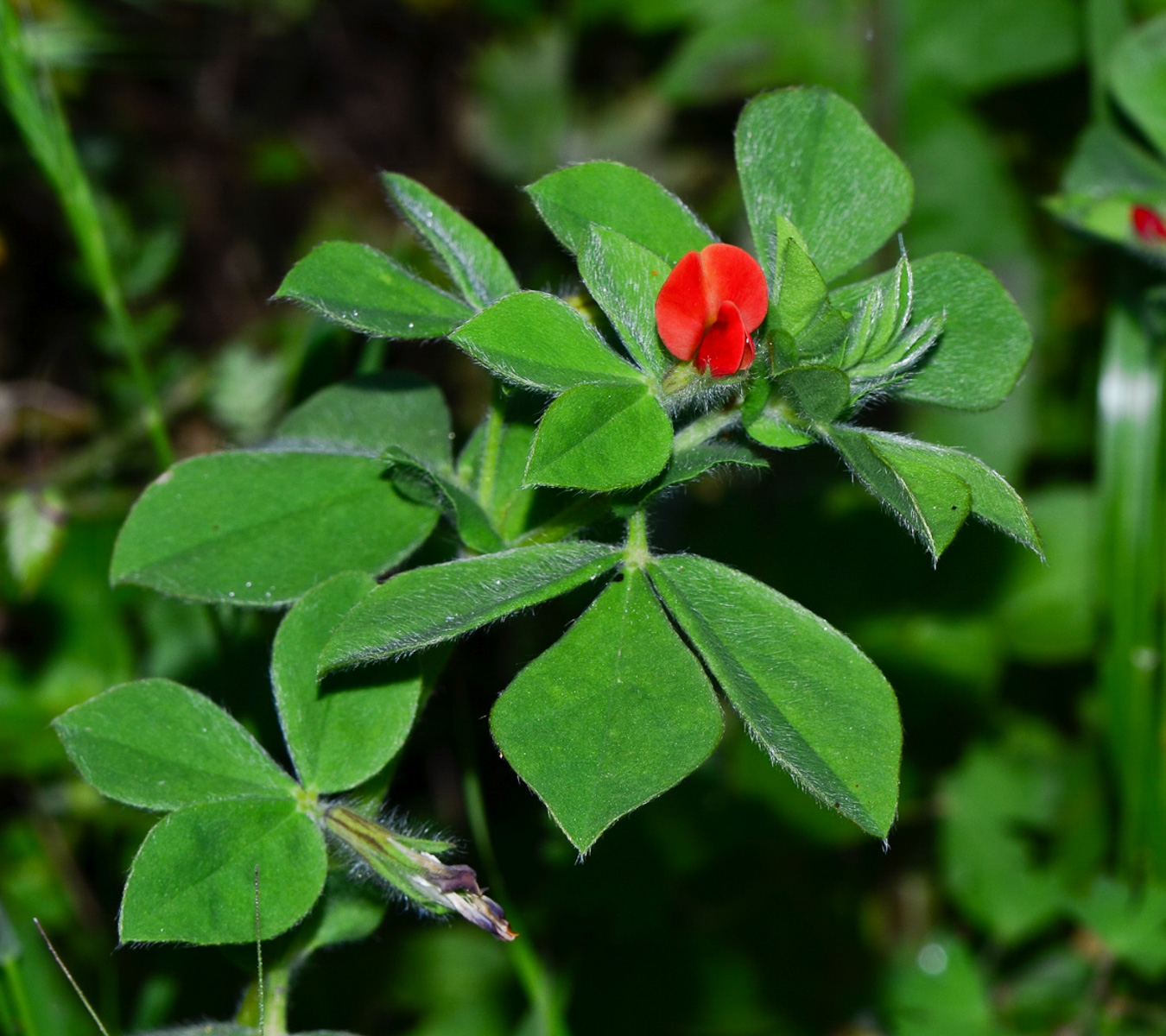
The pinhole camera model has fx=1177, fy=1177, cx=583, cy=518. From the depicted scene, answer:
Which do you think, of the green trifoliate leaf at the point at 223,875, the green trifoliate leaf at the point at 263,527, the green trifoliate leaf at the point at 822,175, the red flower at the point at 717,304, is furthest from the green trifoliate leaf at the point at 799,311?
the green trifoliate leaf at the point at 223,875

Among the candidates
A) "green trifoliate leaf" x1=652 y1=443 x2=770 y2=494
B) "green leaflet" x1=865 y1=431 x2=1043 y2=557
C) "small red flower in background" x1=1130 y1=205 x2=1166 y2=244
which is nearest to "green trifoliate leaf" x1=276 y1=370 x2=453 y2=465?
"green trifoliate leaf" x1=652 y1=443 x2=770 y2=494

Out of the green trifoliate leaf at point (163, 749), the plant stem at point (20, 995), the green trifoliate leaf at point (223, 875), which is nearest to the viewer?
the green trifoliate leaf at point (223, 875)

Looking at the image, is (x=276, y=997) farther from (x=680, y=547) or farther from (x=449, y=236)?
(x=680, y=547)

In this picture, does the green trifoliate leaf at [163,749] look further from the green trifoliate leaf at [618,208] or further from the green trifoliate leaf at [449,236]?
the green trifoliate leaf at [618,208]

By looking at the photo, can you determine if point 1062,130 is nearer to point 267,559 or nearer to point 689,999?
point 689,999

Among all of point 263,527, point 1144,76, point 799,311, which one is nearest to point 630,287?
point 799,311

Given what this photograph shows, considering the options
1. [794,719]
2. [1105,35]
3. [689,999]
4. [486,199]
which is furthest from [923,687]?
[486,199]
